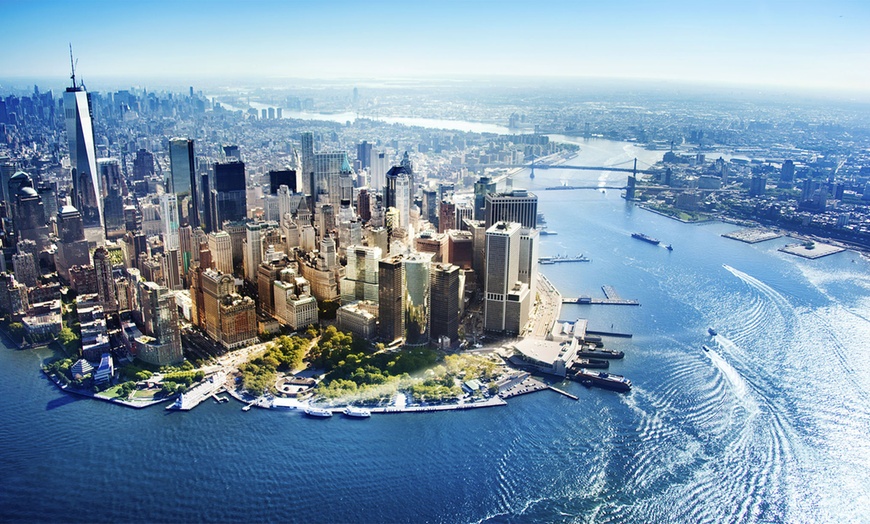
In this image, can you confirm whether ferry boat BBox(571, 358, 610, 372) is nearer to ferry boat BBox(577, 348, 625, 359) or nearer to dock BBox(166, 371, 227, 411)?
ferry boat BBox(577, 348, 625, 359)

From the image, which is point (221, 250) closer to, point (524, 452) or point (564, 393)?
point (564, 393)

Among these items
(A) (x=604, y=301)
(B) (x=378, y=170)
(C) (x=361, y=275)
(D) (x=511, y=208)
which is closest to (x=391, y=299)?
(C) (x=361, y=275)

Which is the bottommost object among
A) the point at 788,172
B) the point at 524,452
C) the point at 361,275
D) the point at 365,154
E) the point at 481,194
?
the point at 524,452

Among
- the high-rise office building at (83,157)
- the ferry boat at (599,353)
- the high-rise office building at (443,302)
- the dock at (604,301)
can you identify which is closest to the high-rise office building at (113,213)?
the high-rise office building at (83,157)

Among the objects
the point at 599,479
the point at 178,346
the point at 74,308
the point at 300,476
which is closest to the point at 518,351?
the point at 599,479

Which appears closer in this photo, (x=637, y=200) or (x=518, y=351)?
(x=518, y=351)

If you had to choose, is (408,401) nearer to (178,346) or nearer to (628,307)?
(178,346)

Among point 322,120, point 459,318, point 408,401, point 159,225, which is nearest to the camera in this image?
point 408,401
